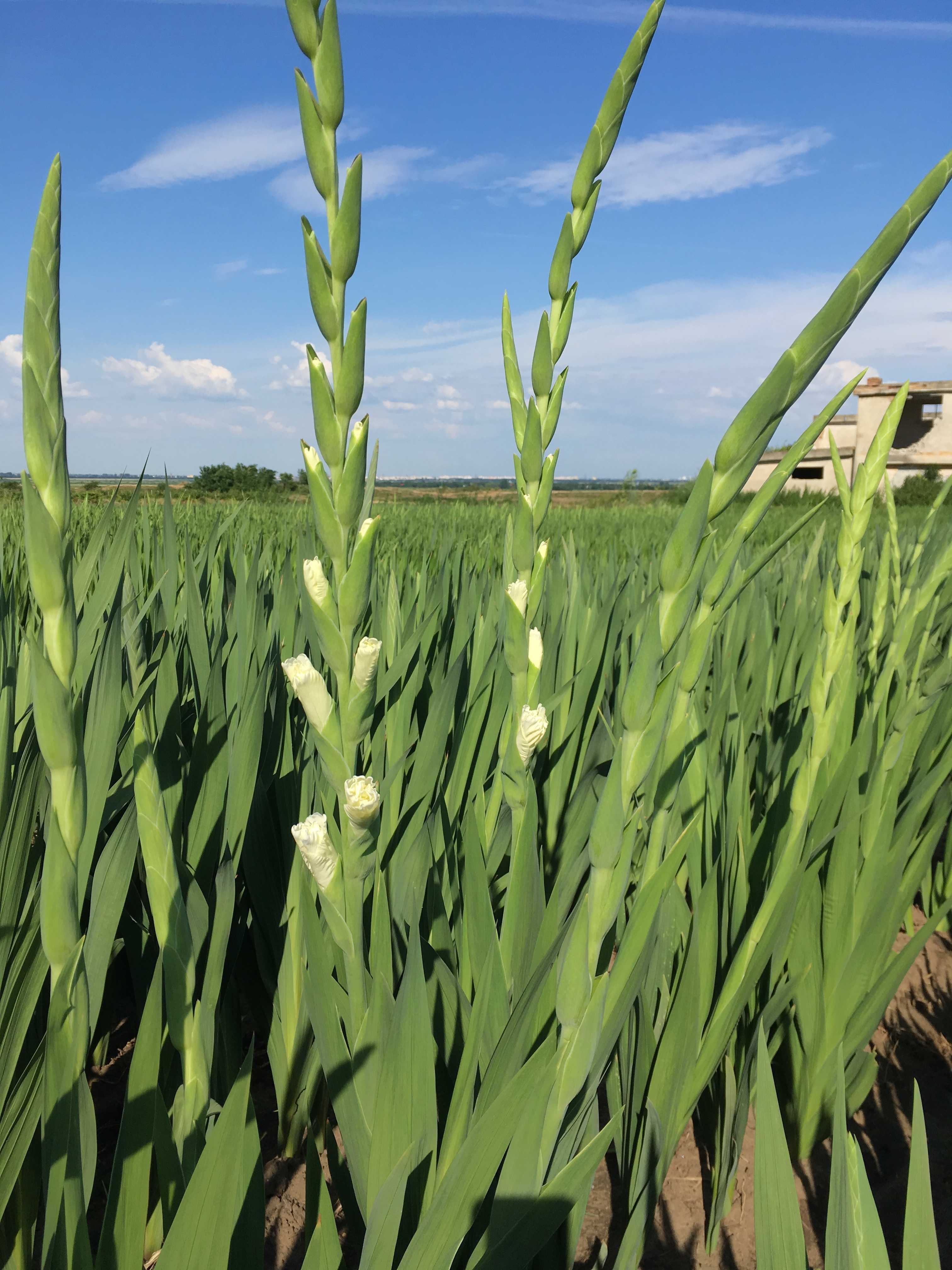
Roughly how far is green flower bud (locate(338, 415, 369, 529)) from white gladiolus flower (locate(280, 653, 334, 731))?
0.08 meters

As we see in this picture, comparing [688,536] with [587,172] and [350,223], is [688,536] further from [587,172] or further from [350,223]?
[587,172]

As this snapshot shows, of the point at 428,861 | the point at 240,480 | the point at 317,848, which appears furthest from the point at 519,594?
the point at 240,480

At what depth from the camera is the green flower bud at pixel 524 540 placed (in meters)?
0.57

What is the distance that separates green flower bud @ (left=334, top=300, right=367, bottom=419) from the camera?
33 cm

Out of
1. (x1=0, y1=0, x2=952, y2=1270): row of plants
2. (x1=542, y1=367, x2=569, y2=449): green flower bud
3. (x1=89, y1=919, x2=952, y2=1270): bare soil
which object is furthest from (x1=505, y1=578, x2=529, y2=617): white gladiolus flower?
(x1=89, y1=919, x2=952, y2=1270): bare soil

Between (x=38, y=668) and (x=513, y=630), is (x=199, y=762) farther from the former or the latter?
(x=38, y=668)

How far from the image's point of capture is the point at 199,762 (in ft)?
3.28

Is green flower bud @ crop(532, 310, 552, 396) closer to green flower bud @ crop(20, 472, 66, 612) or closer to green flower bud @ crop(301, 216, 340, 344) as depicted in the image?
green flower bud @ crop(301, 216, 340, 344)

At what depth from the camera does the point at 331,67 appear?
334 mm

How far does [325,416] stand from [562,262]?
287mm

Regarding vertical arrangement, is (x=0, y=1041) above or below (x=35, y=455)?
below

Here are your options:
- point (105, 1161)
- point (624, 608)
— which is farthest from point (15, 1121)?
point (624, 608)

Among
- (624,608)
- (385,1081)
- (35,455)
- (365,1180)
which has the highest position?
(35,455)

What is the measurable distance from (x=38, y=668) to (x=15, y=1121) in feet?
1.83
